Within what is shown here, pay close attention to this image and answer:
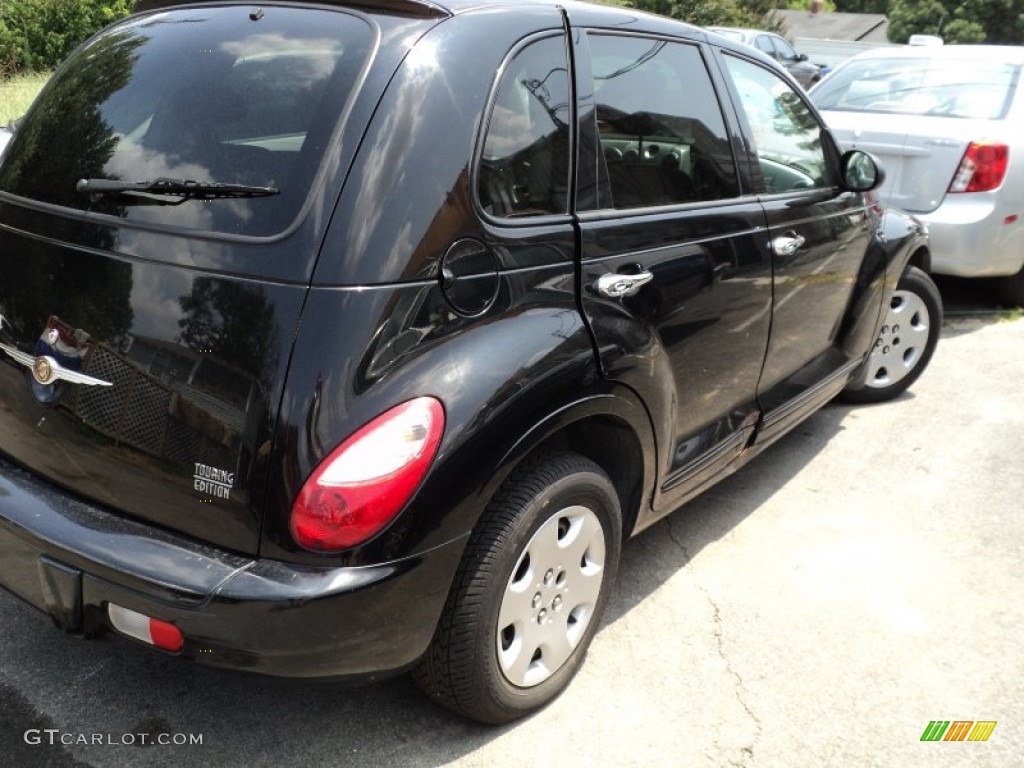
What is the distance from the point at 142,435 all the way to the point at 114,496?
0.19m

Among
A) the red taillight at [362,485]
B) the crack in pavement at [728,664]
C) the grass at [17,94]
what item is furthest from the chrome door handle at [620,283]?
the grass at [17,94]

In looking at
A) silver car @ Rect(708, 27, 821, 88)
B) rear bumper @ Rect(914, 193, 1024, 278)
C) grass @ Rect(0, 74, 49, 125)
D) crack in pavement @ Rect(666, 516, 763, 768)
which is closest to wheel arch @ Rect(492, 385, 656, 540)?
crack in pavement @ Rect(666, 516, 763, 768)

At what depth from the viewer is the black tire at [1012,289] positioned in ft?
21.1

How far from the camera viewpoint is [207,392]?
77.8 inches

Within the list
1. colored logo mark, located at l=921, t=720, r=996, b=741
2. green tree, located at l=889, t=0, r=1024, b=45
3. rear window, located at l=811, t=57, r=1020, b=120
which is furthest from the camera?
green tree, located at l=889, t=0, r=1024, b=45

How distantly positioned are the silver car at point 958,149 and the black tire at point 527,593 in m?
4.11

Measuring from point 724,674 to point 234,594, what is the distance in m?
1.53

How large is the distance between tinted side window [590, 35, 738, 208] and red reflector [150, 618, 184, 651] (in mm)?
1553

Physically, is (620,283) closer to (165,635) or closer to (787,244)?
(787,244)

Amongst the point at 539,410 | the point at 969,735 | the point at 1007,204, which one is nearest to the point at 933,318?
the point at 1007,204

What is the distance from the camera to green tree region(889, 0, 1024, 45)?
46125 mm

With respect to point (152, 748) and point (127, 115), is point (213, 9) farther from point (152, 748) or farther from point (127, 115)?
point (152, 748)

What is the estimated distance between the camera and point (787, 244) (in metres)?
3.29

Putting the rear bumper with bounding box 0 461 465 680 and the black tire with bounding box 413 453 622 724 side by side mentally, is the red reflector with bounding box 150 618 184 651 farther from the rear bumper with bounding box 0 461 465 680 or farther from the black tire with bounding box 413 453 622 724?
the black tire with bounding box 413 453 622 724
